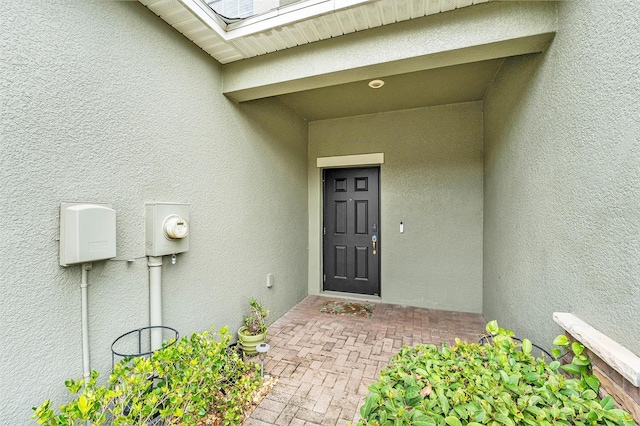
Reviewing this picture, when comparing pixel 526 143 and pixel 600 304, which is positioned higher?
pixel 526 143

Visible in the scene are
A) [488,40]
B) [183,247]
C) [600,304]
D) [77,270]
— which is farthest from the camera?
[183,247]

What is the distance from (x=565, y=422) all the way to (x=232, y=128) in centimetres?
293

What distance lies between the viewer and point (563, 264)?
1607mm

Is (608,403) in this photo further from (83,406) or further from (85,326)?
(85,326)

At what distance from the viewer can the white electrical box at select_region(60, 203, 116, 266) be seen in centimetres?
139

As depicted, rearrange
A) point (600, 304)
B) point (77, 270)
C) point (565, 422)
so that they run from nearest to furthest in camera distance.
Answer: point (565, 422)
point (600, 304)
point (77, 270)

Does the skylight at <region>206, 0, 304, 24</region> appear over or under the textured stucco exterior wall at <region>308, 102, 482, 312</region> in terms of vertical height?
over

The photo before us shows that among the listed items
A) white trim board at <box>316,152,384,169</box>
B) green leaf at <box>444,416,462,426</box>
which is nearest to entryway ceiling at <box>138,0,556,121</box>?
white trim board at <box>316,152,384,169</box>

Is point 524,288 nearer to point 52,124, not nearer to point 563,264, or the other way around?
point 563,264

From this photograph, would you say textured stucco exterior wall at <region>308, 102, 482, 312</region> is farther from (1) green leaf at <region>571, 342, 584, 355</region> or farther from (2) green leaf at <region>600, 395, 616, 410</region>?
(2) green leaf at <region>600, 395, 616, 410</region>

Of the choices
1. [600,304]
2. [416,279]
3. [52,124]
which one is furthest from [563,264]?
[52,124]

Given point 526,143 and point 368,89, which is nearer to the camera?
point 526,143

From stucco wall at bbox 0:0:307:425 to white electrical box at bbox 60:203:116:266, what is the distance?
0.05 m

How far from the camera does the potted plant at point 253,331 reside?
256 centimetres
